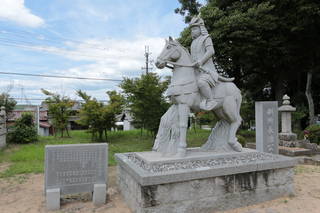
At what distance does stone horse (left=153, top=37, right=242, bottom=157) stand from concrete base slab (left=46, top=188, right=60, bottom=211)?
Answer: 1805 mm

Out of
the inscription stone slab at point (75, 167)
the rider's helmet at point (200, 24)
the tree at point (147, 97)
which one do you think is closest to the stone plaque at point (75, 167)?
the inscription stone slab at point (75, 167)

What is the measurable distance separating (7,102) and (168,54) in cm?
1070

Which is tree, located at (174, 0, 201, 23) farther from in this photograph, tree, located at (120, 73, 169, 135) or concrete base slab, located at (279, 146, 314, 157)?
concrete base slab, located at (279, 146, 314, 157)

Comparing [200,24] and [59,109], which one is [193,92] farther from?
[59,109]

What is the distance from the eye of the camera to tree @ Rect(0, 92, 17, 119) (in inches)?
398

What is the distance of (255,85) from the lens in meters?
13.9

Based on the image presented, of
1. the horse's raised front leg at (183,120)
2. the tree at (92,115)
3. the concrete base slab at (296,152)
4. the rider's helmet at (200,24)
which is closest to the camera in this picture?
the horse's raised front leg at (183,120)

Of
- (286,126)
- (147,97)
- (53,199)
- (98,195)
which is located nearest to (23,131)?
(147,97)

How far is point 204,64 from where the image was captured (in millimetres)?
3650

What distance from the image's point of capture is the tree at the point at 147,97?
8.31 meters

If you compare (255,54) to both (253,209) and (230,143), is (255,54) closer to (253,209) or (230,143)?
(230,143)

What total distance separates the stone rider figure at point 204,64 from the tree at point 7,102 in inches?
428

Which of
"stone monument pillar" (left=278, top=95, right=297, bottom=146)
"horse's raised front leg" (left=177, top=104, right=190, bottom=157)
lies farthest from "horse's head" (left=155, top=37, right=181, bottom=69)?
"stone monument pillar" (left=278, top=95, right=297, bottom=146)

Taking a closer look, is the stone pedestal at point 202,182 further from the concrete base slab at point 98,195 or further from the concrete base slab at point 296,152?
the concrete base slab at point 296,152
